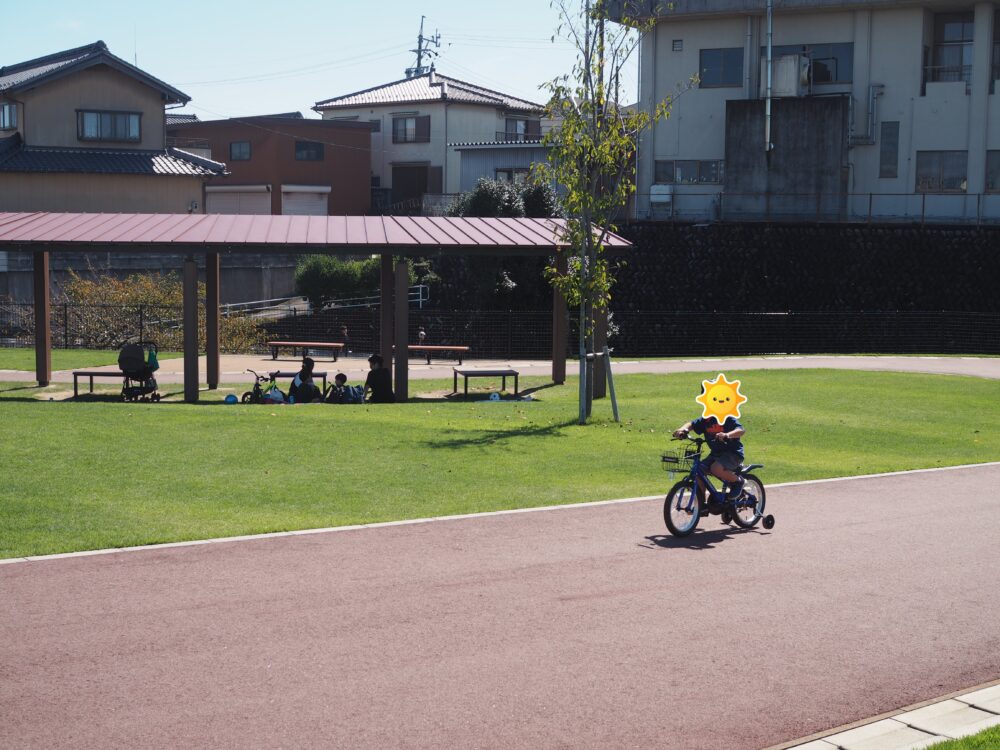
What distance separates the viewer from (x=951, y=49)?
143ft

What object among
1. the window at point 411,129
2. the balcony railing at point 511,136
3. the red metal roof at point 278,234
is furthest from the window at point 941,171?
the window at point 411,129

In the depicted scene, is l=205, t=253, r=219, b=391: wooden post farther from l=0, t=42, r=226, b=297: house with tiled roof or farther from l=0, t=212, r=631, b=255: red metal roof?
l=0, t=42, r=226, b=297: house with tiled roof

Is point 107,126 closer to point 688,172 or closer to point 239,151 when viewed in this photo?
point 239,151

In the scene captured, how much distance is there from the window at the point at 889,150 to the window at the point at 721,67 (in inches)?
228

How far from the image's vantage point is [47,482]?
508 inches

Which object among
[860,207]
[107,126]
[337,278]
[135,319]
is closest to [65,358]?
[135,319]

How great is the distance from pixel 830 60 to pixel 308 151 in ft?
97.7

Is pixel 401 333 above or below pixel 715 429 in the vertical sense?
above

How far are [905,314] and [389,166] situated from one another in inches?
1376

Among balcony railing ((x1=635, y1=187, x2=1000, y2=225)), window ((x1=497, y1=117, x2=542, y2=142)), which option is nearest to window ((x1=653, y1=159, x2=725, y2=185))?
balcony railing ((x1=635, y1=187, x2=1000, y2=225))

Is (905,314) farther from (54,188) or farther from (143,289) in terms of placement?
(54,188)

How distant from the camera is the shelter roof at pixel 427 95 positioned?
2530 inches

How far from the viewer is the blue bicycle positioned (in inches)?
438

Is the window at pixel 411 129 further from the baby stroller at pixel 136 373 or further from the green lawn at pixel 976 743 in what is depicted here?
the green lawn at pixel 976 743
